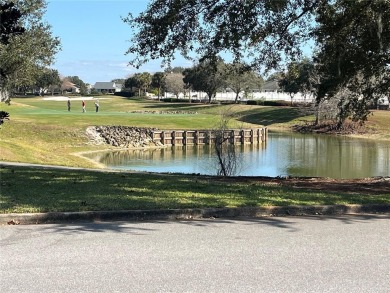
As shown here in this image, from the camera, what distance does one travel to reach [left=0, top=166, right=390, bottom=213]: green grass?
352 inches

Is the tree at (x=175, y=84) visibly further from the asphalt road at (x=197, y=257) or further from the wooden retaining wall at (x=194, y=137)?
the asphalt road at (x=197, y=257)

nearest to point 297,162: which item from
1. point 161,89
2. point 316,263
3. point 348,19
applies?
point 348,19

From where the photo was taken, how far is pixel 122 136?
46281 millimetres

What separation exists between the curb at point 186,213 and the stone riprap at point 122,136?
118 ft

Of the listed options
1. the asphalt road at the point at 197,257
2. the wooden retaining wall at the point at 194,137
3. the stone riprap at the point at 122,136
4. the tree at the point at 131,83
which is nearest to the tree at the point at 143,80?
the tree at the point at 131,83

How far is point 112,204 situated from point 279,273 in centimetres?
430

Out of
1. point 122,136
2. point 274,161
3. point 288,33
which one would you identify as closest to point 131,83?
point 122,136

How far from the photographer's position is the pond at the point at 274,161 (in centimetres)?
2814

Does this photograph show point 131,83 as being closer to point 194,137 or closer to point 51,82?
point 51,82

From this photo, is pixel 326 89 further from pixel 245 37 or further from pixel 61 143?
pixel 61 143

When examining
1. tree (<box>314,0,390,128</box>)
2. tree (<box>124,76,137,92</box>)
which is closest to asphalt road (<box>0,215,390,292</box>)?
tree (<box>314,0,390,128</box>)

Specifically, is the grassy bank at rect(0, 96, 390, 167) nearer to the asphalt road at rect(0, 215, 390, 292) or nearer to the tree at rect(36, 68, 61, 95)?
the asphalt road at rect(0, 215, 390, 292)

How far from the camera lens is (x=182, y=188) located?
11.7 m

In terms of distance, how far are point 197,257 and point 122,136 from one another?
134 feet
